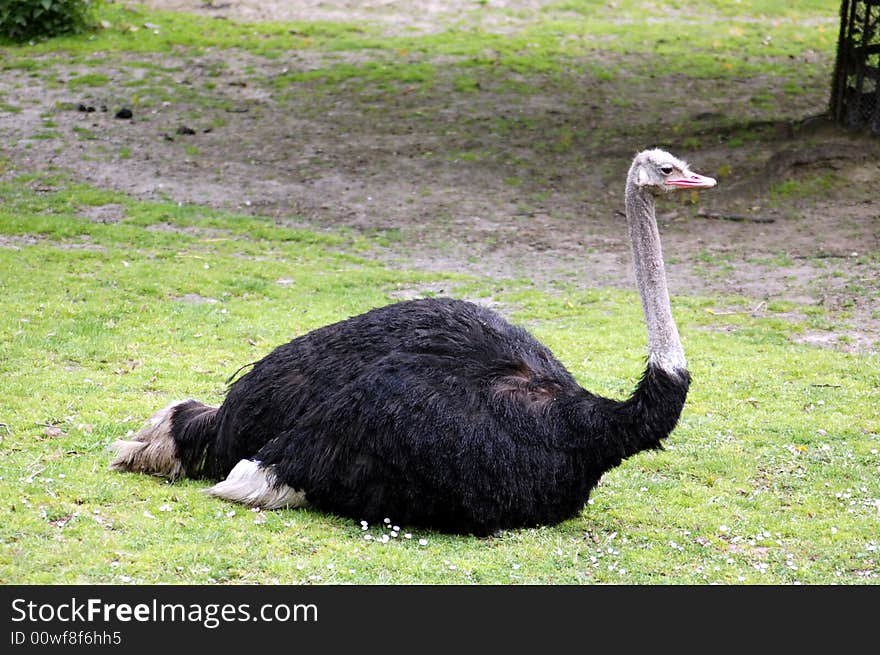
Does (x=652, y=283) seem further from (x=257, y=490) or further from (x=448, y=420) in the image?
(x=257, y=490)

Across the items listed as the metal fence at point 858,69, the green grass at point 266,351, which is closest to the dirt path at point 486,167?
the metal fence at point 858,69

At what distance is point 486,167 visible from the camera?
17797 millimetres

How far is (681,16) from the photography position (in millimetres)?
27016

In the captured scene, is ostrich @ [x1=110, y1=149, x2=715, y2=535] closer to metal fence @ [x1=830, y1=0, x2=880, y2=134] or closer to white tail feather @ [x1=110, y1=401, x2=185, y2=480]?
white tail feather @ [x1=110, y1=401, x2=185, y2=480]

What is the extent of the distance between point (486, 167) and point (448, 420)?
11.7 metres

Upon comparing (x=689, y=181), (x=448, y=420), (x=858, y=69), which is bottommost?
(x=448, y=420)

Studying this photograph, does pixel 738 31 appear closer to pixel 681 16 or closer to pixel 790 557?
pixel 681 16

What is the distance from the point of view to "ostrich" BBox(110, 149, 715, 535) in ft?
21.2

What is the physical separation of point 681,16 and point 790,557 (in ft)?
73.5

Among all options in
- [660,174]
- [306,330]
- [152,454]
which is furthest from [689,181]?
[306,330]

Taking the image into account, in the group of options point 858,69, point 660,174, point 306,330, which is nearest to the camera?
point 660,174

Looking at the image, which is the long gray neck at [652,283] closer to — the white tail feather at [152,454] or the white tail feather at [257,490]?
the white tail feather at [257,490]

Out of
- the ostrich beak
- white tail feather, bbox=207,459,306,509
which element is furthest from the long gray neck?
white tail feather, bbox=207,459,306,509

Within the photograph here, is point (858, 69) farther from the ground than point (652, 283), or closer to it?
farther from the ground
